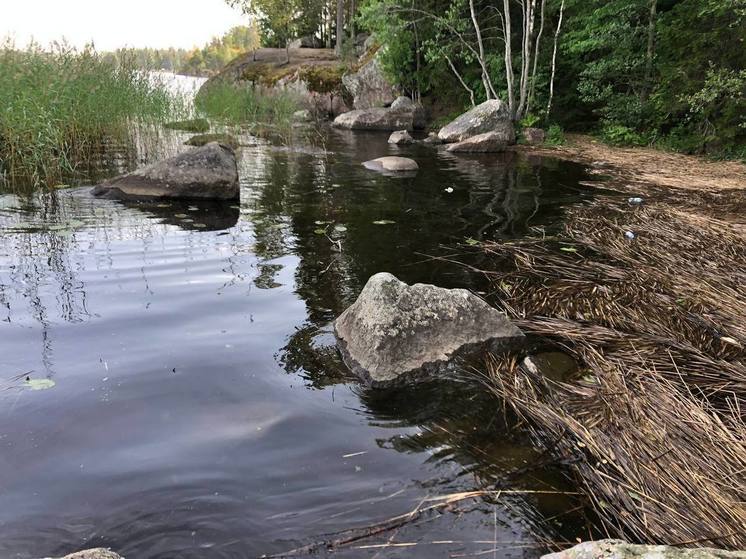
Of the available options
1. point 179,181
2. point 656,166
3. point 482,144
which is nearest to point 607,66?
point 482,144

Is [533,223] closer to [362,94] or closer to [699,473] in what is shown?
[699,473]

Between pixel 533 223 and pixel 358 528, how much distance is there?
6.28m

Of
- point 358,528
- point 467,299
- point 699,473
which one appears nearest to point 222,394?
point 358,528

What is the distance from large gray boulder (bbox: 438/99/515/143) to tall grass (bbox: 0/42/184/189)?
925cm

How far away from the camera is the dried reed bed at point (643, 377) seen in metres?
2.46

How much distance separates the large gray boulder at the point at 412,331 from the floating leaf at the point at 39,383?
2.00 metres

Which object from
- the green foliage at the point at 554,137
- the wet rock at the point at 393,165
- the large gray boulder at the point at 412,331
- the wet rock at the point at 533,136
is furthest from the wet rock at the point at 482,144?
the large gray boulder at the point at 412,331

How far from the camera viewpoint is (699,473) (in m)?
2.58

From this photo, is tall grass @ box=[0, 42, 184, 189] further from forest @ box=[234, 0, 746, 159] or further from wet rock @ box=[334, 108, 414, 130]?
wet rock @ box=[334, 108, 414, 130]

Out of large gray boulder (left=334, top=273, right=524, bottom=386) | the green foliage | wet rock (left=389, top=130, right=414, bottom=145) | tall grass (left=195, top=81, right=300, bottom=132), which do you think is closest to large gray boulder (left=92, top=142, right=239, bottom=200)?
large gray boulder (left=334, top=273, right=524, bottom=386)

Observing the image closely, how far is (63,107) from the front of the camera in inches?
362

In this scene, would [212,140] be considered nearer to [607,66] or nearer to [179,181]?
[179,181]

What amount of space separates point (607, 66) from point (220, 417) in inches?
658

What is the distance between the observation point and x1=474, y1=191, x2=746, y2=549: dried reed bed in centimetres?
246
